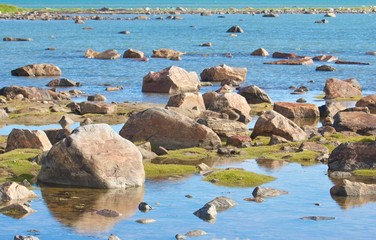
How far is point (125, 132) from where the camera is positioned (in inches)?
1336

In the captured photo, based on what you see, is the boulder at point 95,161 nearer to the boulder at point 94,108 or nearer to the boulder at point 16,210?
the boulder at point 16,210

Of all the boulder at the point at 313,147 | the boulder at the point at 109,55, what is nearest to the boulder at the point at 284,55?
the boulder at the point at 109,55

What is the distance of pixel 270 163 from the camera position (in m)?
30.5

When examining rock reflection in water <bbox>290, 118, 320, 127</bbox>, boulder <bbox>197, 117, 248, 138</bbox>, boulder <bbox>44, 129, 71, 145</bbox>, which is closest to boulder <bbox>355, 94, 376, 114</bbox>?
rock reflection in water <bbox>290, 118, 320, 127</bbox>

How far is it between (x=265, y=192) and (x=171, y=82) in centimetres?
2949

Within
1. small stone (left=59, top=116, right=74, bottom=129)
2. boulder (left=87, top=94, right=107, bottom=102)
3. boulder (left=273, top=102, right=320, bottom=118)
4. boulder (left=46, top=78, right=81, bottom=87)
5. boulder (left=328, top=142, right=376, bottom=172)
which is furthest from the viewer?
boulder (left=46, top=78, right=81, bottom=87)

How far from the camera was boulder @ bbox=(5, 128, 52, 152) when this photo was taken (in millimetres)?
31055

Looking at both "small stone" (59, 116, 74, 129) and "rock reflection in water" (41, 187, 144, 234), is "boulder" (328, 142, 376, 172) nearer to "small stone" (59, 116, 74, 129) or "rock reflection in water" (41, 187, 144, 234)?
"rock reflection in water" (41, 187, 144, 234)

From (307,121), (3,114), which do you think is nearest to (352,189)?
(307,121)

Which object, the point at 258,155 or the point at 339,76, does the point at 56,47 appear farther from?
the point at 258,155

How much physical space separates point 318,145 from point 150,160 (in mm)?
6182

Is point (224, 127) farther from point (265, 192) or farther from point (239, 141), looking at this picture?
point (265, 192)

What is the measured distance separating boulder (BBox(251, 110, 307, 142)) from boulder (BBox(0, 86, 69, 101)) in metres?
17.3

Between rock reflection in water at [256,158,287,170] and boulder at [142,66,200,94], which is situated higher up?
rock reflection in water at [256,158,287,170]
